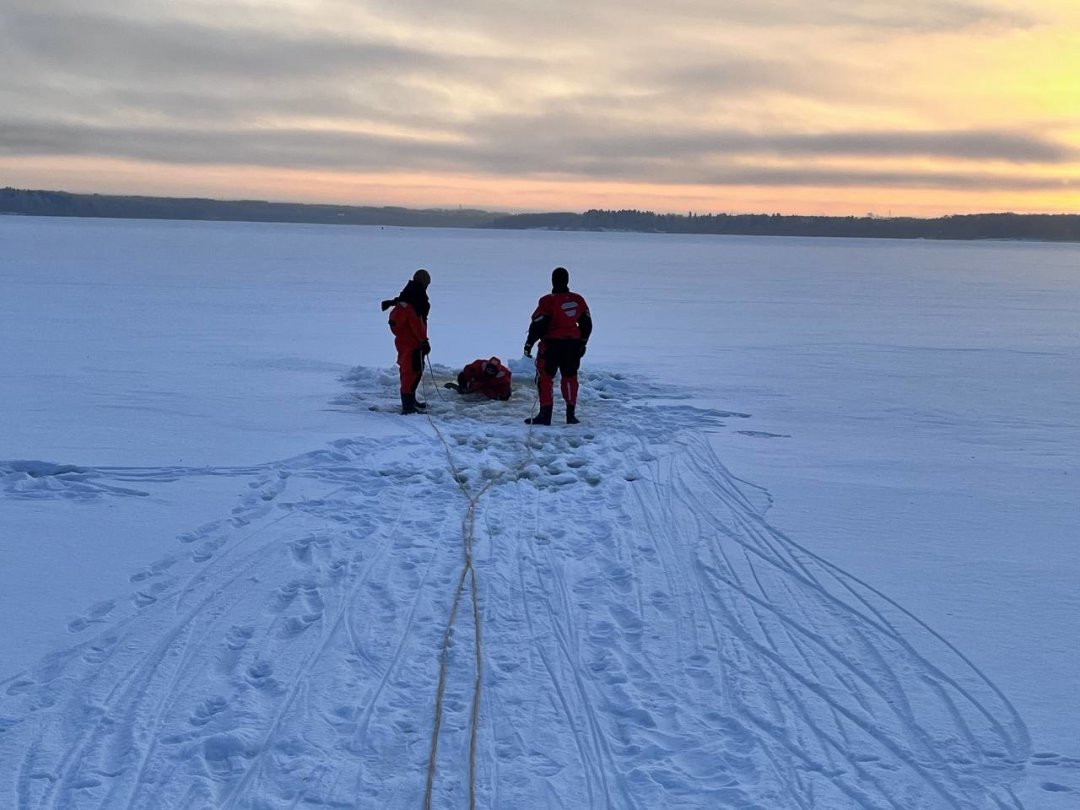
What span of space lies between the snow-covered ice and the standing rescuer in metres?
0.44

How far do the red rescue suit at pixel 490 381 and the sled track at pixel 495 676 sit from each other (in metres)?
3.38

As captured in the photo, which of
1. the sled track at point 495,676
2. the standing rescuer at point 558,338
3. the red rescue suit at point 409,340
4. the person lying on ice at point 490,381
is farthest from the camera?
the person lying on ice at point 490,381

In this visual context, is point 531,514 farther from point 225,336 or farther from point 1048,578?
point 225,336

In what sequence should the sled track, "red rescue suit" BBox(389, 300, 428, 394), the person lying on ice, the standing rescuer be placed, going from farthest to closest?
the person lying on ice → "red rescue suit" BBox(389, 300, 428, 394) → the standing rescuer → the sled track

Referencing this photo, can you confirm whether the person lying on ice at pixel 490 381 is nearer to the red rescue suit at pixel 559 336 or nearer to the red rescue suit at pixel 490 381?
the red rescue suit at pixel 490 381

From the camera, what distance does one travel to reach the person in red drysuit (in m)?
8.37

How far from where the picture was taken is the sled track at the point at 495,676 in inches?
116

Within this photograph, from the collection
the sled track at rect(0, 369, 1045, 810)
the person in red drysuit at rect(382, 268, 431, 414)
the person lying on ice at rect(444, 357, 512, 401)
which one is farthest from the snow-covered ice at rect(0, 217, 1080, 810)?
the person in red drysuit at rect(382, 268, 431, 414)

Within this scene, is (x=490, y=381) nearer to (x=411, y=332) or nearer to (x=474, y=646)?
(x=411, y=332)

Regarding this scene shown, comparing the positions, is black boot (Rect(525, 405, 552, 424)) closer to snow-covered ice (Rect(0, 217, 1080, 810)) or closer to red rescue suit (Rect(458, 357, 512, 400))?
snow-covered ice (Rect(0, 217, 1080, 810))

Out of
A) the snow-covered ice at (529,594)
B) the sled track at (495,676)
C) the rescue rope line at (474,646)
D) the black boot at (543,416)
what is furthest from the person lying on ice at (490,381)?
the sled track at (495,676)

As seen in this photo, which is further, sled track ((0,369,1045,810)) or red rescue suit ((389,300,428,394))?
red rescue suit ((389,300,428,394))

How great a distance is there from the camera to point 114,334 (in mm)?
13688

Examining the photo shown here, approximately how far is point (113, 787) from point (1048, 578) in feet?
15.0
